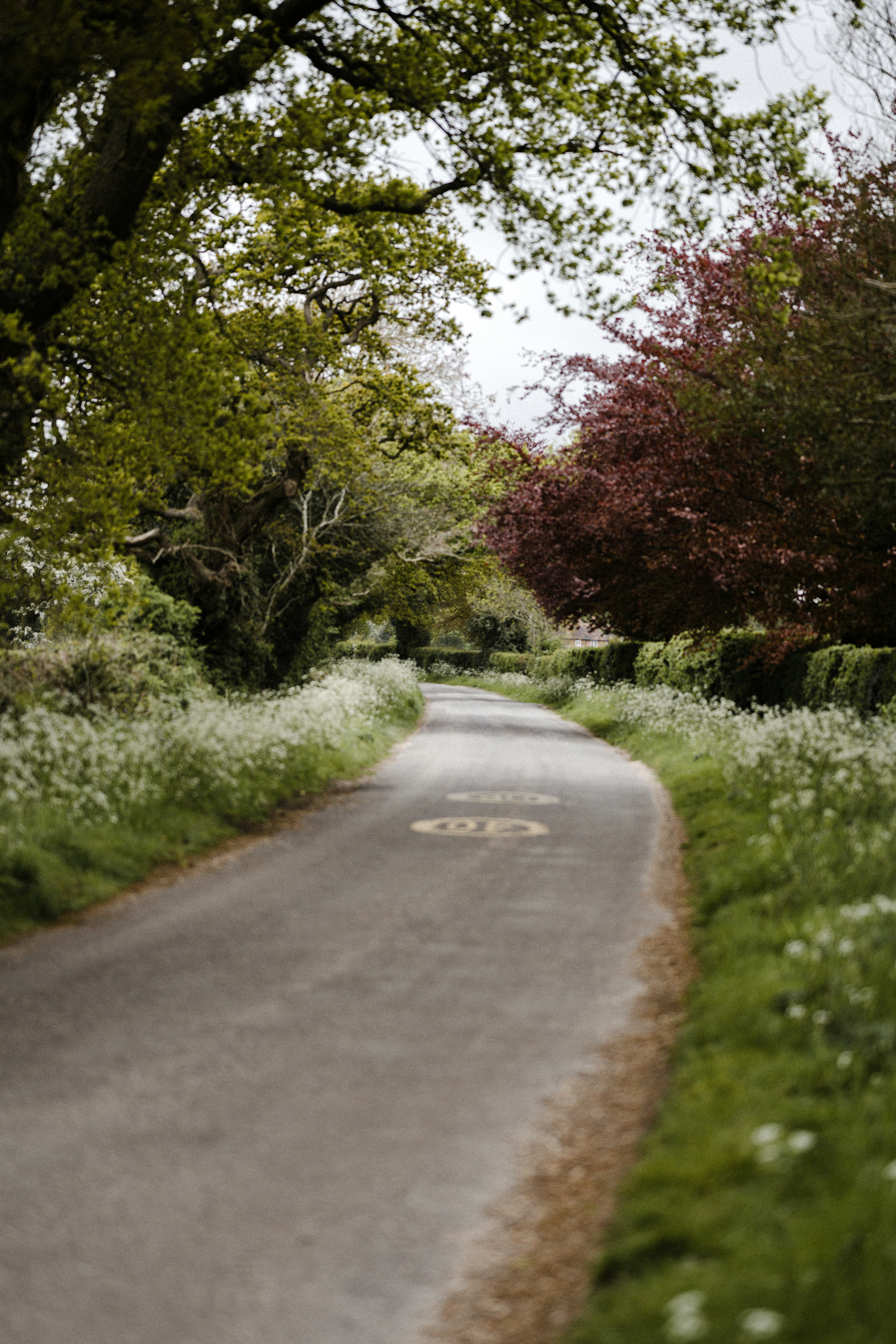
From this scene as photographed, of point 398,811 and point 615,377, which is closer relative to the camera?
point 398,811

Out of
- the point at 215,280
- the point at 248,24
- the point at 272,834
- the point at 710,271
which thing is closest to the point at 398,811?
the point at 272,834

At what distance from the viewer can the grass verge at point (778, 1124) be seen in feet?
10.0

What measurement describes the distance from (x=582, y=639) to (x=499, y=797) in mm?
72216

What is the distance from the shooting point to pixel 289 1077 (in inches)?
211

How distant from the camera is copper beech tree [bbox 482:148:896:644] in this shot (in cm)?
1284

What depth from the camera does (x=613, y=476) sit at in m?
21.9

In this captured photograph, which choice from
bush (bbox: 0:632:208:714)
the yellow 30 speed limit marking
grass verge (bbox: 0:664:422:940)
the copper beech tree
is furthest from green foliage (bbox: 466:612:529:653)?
the yellow 30 speed limit marking

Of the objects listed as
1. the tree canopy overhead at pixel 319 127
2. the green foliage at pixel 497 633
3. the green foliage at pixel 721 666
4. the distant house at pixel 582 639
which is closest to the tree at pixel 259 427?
the tree canopy overhead at pixel 319 127

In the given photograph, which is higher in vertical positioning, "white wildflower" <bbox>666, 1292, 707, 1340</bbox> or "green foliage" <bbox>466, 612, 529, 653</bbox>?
"green foliage" <bbox>466, 612, 529, 653</bbox>

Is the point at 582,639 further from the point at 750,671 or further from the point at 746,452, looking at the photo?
the point at 746,452

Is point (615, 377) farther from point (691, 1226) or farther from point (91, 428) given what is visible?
point (691, 1226)

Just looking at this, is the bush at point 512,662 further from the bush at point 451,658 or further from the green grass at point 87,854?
the green grass at point 87,854

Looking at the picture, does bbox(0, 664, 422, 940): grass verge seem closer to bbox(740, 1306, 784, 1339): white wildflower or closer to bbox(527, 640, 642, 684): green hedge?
bbox(740, 1306, 784, 1339): white wildflower

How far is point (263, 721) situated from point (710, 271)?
11652mm
